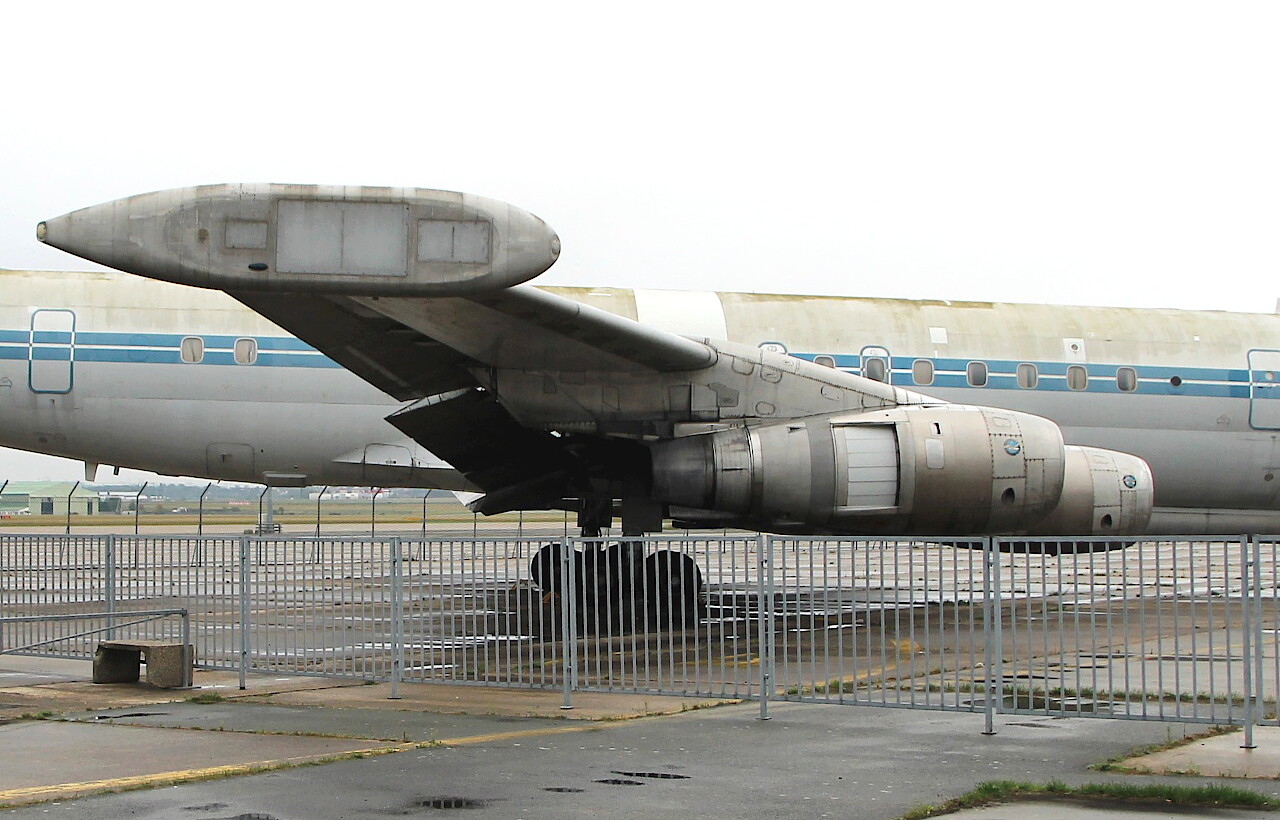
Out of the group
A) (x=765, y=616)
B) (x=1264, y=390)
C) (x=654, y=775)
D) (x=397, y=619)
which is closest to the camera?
(x=654, y=775)

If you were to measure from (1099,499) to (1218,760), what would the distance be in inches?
269

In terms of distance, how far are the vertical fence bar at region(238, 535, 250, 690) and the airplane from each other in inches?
81.7

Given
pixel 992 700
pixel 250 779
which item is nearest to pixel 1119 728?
pixel 992 700

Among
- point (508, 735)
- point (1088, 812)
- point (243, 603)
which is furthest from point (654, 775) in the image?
point (243, 603)

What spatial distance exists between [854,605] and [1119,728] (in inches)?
73.5

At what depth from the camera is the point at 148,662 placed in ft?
35.9

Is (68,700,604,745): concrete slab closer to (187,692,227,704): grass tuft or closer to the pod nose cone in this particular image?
(187,692,227,704): grass tuft

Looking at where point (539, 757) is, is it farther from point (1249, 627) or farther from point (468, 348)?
point (468, 348)

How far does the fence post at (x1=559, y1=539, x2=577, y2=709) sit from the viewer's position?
9.62m

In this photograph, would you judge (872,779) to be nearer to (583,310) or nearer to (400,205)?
(400,205)

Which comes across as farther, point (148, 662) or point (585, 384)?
point (585, 384)

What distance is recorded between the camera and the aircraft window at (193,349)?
53.1 ft

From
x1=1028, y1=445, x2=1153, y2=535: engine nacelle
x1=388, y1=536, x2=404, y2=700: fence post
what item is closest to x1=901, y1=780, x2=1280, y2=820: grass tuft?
x1=388, y1=536, x2=404, y2=700: fence post

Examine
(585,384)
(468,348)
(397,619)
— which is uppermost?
(468,348)
